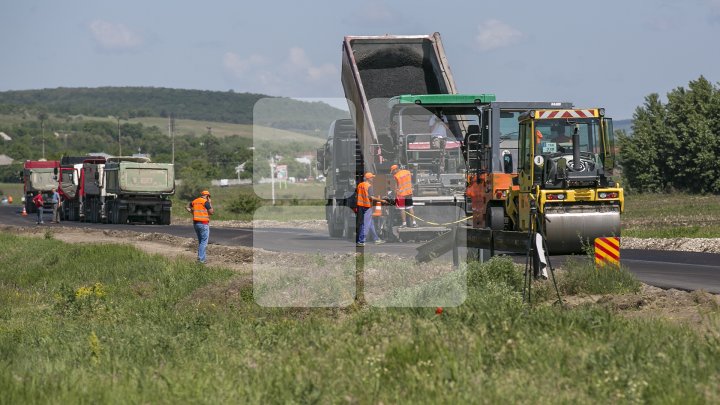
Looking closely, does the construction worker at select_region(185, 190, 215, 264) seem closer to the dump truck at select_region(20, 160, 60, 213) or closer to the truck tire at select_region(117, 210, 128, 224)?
the truck tire at select_region(117, 210, 128, 224)

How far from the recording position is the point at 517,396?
7859 mm

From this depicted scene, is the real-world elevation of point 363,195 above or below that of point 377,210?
above

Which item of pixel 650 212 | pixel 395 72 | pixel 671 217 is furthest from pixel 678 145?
pixel 395 72


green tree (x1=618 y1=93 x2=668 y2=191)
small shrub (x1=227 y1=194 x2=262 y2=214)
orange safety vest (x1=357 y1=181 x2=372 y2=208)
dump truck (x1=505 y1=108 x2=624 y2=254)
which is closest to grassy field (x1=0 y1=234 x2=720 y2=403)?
dump truck (x1=505 y1=108 x2=624 y2=254)

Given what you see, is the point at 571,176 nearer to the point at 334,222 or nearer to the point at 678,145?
the point at 334,222

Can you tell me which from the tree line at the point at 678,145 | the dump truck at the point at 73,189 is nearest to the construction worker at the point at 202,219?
the dump truck at the point at 73,189

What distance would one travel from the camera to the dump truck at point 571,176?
Answer: 656 inches

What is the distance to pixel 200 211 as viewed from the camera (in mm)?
23938

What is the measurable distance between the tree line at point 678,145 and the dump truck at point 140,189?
87.6 feet

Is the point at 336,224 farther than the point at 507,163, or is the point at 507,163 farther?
the point at 336,224

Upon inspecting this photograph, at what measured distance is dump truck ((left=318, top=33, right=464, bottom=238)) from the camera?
84.2 ft

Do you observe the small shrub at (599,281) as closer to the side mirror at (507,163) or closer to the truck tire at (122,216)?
the side mirror at (507,163)

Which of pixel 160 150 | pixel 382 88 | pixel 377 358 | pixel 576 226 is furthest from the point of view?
pixel 160 150

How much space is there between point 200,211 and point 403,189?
466 cm
